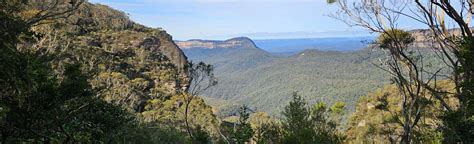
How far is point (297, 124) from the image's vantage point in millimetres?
9914

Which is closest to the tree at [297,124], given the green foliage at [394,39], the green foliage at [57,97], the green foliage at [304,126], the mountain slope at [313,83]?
the green foliage at [304,126]

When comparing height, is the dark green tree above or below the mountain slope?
above

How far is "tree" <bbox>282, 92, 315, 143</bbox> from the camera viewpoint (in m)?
8.72

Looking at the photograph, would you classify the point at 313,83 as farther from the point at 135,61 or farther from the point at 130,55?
the point at 135,61

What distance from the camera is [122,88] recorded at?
3272 centimetres

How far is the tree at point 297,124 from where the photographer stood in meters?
8.72

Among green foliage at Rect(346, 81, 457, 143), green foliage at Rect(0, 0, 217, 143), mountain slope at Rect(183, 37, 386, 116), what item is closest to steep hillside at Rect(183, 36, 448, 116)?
mountain slope at Rect(183, 37, 386, 116)

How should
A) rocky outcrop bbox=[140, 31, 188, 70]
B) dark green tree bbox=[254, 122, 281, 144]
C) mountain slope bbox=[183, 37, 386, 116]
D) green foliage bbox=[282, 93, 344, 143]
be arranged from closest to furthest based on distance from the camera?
green foliage bbox=[282, 93, 344, 143]
dark green tree bbox=[254, 122, 281, 144]
rocky outcrop bbox=[140, 31, 188, 70]
mountain slope bbox=[183, 37, 386, 116]

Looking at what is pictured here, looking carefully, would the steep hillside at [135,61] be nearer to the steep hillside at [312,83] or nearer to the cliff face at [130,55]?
the cliff face at [130,55]

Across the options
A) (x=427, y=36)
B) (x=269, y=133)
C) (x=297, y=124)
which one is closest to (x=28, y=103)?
(x=269, y=133)

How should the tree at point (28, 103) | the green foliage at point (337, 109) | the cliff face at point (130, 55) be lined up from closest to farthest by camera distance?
the tree at point (28, 103)
the green foliage at point (337, 109)
the cliff face at point (130, 55)

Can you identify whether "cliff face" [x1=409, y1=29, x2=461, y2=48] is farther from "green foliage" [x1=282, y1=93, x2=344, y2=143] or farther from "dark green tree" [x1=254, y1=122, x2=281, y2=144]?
"dark green tree" [x1=254, y1=122, x2=281, y2=144]

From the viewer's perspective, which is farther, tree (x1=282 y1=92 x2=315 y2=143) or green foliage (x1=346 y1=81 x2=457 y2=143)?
green foliage (x1=346 y1=81 x2=457 y2=143)

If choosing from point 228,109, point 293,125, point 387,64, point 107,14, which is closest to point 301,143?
point 293,125
